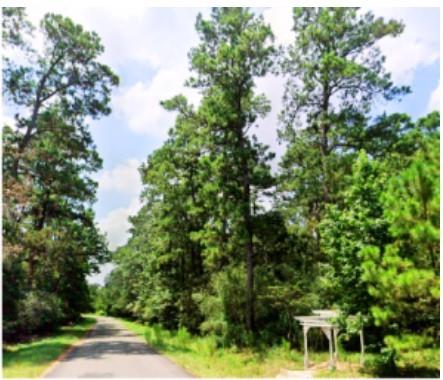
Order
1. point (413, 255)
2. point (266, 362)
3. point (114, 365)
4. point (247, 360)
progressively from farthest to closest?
1. point (247, 360)
2. point (266, 362)
3. point (114, 365)
4. point (413, 255)

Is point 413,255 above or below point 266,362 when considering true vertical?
above

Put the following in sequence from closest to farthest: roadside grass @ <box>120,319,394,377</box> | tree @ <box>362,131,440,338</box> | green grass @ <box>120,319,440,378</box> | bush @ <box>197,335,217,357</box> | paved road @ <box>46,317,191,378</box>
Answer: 1. tree @ <box>362,131,440,338</box>
2. paved road @ <box>46,317,191,378</box>
3. green grass @ <box>120,319,440,378</box>
4. roadside grass @ <box>120,319,394,377</box>
5. bush @ <box>197,335,217,357</box>

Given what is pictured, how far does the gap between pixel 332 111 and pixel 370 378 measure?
11.6 metres

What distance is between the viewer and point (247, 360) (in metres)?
15.1

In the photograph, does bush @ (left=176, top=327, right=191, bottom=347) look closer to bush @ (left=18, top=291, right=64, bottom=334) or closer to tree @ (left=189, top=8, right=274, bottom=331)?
tree @ (left=189, top=8, right=274, bottom=331)

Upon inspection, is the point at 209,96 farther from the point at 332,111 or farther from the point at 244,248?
the point at 244,248

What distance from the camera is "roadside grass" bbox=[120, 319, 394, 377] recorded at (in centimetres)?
1229

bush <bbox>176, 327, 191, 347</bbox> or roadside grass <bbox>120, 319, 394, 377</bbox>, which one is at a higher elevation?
bush <bbox>176, 327, 191, 347</bbox>

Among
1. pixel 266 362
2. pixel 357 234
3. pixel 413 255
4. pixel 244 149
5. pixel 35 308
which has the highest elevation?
pixel 244 149

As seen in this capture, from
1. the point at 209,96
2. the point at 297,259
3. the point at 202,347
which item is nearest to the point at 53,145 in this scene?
the point at 209,96

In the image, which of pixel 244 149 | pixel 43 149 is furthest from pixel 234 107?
pixel 43 149

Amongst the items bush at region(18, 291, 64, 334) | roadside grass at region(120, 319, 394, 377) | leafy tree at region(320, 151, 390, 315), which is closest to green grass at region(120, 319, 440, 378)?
roadside grass at region(120, 319, 394, 377)

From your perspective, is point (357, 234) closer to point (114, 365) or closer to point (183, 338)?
point (114, 365)

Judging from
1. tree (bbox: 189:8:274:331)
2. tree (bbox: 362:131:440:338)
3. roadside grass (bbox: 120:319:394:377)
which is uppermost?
tree (bbox: 189:8:274:331)
